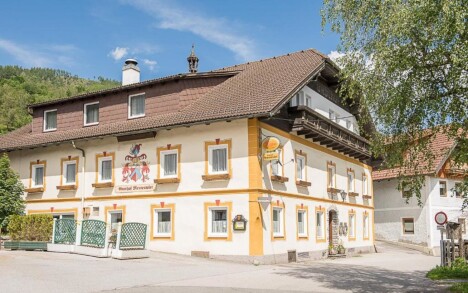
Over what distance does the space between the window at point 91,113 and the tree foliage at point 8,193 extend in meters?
4.25

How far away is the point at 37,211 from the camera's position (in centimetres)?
2717

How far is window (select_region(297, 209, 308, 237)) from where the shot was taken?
958 inches

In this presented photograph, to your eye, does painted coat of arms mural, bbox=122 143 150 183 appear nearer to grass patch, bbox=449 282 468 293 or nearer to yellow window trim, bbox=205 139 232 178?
yellow window trim, bbox=205 139 232 178

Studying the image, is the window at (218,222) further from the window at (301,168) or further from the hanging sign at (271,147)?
the window at (301,168)

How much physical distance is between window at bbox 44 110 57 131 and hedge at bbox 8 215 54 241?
24.8 ft

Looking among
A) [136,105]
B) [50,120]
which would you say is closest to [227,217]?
[136,105]

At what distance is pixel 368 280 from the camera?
15664 millimetres

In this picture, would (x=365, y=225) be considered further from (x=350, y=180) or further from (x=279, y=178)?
(x=279, y=178)

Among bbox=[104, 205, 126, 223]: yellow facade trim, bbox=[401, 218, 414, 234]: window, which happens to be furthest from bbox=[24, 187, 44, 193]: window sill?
bbox=[401, 218, 414, 234]: window

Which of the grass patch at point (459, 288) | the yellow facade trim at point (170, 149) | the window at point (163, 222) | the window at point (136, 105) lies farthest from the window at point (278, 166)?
the grass patch at point (459, 288)

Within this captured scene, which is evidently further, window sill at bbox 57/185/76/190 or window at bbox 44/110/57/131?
window at bbox 44/110/57/131

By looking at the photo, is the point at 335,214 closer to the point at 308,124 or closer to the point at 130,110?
the point at 308,124

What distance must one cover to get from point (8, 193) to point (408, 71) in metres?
20.5

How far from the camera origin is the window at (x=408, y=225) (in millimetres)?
39375
